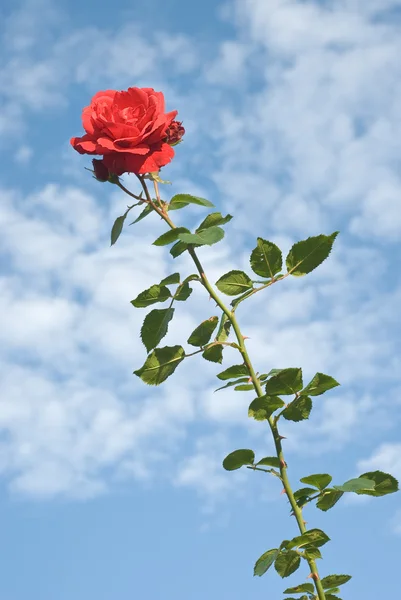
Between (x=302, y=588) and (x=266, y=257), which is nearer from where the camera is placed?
(x=302, y=588)

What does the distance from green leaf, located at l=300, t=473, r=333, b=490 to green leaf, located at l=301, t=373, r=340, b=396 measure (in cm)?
31

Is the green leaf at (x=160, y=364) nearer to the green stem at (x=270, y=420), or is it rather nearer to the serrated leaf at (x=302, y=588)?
the green stem at (x=270, y=420)

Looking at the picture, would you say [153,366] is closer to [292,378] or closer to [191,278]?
[191,278]

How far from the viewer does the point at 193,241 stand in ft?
7.64

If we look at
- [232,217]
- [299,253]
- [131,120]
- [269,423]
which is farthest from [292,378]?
[131,120]

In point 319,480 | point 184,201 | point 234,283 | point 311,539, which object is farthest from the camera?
point 184,201

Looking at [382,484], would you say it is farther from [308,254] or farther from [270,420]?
[308,254]

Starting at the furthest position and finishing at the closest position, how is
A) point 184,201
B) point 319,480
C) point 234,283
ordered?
point 184,201, point 234,283, point 319,480

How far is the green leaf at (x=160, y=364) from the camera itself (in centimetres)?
248

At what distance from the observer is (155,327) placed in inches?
100

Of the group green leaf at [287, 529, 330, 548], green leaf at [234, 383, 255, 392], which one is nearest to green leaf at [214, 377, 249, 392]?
green leaf at [234, 383, 255, 392]

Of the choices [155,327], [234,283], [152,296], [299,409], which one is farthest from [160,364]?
[299,409]

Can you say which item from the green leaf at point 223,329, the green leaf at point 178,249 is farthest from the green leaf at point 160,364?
the green leaf at point 178,249

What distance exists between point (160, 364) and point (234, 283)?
0.44 metres
